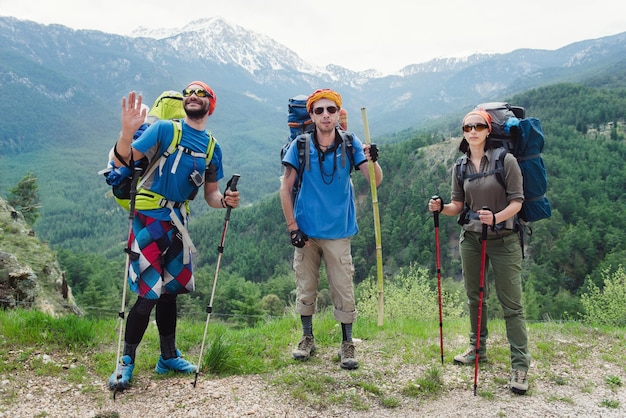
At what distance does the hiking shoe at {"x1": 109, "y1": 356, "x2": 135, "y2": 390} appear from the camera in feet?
13.5

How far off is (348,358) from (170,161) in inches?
121

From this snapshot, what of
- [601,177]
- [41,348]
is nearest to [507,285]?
[41,348]

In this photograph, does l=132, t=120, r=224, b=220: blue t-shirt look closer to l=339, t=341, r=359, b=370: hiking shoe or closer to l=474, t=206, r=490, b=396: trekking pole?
l=339, t=341, r=359, b=370: hiking shoe

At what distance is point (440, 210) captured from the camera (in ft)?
16.8

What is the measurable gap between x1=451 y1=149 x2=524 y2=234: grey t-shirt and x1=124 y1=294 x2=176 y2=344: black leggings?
11.5ft

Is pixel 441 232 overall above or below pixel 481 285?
below

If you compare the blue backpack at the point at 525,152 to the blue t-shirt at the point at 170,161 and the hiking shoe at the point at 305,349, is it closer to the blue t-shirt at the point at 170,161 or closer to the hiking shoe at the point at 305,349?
the hiking shoe at the point at 305,349

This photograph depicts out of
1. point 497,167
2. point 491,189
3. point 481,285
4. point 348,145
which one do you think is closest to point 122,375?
point 348,145

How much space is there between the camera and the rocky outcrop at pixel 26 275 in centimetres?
695

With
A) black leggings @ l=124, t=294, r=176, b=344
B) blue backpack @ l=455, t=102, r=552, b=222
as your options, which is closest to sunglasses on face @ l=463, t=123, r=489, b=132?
blue backpack @ l=455, t=102, r=552, b=222

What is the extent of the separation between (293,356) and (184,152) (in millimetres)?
2843

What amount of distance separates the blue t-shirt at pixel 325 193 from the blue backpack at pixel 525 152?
1471 millimetres

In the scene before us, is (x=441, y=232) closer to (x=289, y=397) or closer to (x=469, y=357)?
(x=469, y=357)

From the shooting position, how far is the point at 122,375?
14.0 ft
